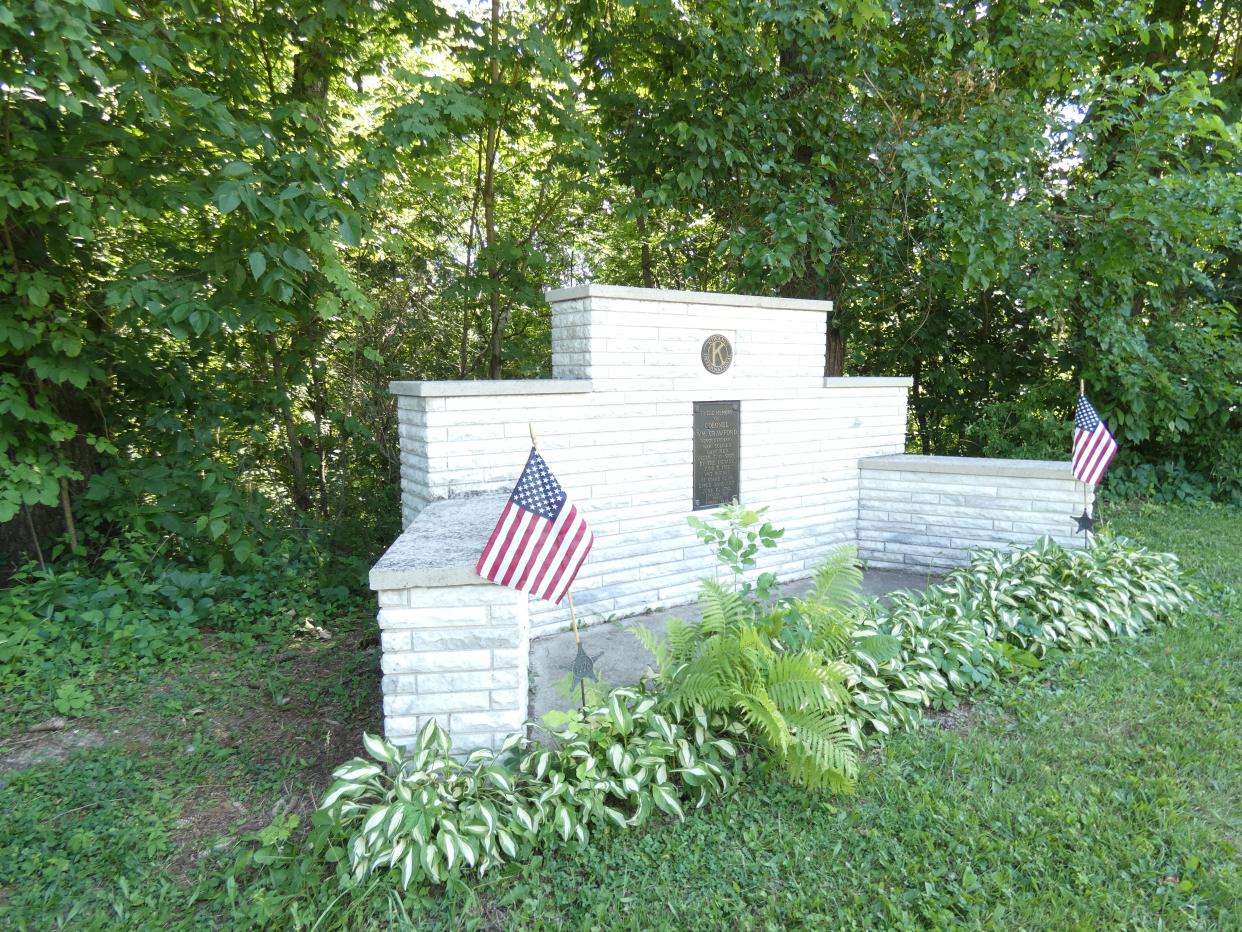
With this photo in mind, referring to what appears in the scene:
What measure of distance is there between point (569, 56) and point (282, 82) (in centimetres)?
264

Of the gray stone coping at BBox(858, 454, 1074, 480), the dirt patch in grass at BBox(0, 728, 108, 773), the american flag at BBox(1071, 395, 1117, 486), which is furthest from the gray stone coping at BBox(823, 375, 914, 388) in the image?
the dirt patch in grass at BBox(0, 728, 108, 773)

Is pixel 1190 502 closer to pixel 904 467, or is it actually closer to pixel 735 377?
pixel 904 467

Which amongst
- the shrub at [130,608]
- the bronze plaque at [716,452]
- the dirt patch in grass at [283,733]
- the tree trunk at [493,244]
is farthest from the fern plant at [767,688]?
the tree trunk at [493,244]

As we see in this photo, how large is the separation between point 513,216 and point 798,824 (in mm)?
6439

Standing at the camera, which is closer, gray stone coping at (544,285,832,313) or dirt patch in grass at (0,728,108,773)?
dirt patch in grass at (0,728,108,773)

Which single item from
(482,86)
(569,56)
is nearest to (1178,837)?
(482,86)

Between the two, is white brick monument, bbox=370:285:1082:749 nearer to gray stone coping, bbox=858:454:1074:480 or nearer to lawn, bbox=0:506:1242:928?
gray stone coping, bbox=858:454:1074:480

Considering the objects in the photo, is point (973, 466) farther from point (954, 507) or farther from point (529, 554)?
point (529, 554)

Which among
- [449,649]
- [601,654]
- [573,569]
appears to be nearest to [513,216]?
[601,654]

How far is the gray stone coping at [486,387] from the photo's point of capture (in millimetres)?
3752

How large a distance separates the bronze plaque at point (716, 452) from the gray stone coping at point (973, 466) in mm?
1373

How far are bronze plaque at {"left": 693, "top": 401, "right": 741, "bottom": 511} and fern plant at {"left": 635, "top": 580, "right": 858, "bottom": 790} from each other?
163cm

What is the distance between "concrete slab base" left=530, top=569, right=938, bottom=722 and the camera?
3.34 meters

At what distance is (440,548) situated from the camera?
2852 millimetres
